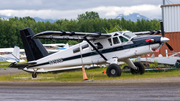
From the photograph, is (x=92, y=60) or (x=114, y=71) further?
(x=92, y=60)

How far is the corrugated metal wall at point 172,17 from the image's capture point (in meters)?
30.2

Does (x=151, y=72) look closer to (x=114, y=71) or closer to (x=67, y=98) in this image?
(x=114, y=71)

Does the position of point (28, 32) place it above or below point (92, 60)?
above

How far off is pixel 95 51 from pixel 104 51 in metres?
0.64

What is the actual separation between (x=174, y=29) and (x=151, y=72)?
12540mm

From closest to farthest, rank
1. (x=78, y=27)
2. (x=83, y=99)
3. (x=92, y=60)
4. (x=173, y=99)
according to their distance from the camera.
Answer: (x=173, y=99) < (x=83, y=99) < (x=92, y=60) < (x=78, y=27)

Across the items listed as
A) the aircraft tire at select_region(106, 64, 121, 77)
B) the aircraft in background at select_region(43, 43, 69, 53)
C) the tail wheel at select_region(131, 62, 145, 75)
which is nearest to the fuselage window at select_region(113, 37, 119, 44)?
the aircraft tire at select_region(106, 64, 121, 77)

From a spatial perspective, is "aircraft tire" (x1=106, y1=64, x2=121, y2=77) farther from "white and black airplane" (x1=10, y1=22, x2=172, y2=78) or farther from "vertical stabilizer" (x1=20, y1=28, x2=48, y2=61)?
"vertical stabilizer" (x1=20, y1=28, x2=48, y2=61)

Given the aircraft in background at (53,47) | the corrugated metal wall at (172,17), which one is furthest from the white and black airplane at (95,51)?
the aircraft in background at (53,47)

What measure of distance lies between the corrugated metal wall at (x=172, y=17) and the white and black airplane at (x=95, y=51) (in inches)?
533

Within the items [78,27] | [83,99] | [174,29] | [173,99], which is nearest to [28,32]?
[83,99]

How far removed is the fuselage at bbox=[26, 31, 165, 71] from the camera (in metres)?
16.7

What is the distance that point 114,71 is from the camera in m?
16.8

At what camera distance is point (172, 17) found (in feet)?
99.5
